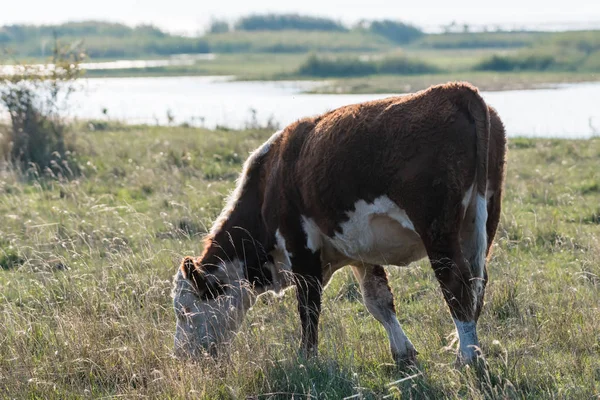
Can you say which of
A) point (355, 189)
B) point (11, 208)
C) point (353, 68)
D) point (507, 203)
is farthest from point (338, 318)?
point (353, 68)

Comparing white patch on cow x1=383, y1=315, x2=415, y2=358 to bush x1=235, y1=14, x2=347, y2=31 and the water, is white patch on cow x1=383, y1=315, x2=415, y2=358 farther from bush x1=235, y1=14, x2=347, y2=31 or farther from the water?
bush x1=235, y1=14, x2=347, y2=31

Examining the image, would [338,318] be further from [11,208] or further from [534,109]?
[534,109]

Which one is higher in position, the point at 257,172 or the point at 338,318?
the point at 257,172

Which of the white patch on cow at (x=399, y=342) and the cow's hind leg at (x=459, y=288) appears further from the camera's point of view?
the white patch on cow at (x=399, y=342)

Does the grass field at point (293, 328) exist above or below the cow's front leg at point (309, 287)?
below

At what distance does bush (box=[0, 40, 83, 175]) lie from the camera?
53.4ft

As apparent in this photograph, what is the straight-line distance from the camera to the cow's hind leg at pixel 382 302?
6621 mm

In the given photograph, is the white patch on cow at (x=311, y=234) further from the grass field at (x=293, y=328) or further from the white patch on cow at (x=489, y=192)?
the white patch on cow at (x=489, y=192)

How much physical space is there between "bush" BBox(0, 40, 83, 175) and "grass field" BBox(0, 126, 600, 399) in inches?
193

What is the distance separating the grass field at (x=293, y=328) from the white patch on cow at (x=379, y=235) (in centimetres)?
50

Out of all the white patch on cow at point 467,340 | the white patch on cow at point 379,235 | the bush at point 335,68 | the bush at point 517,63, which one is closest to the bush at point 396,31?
the bush at point 335,68

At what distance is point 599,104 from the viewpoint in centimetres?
2994

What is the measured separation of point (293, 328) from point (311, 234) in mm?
729

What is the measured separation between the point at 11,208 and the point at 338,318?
6.91 m
